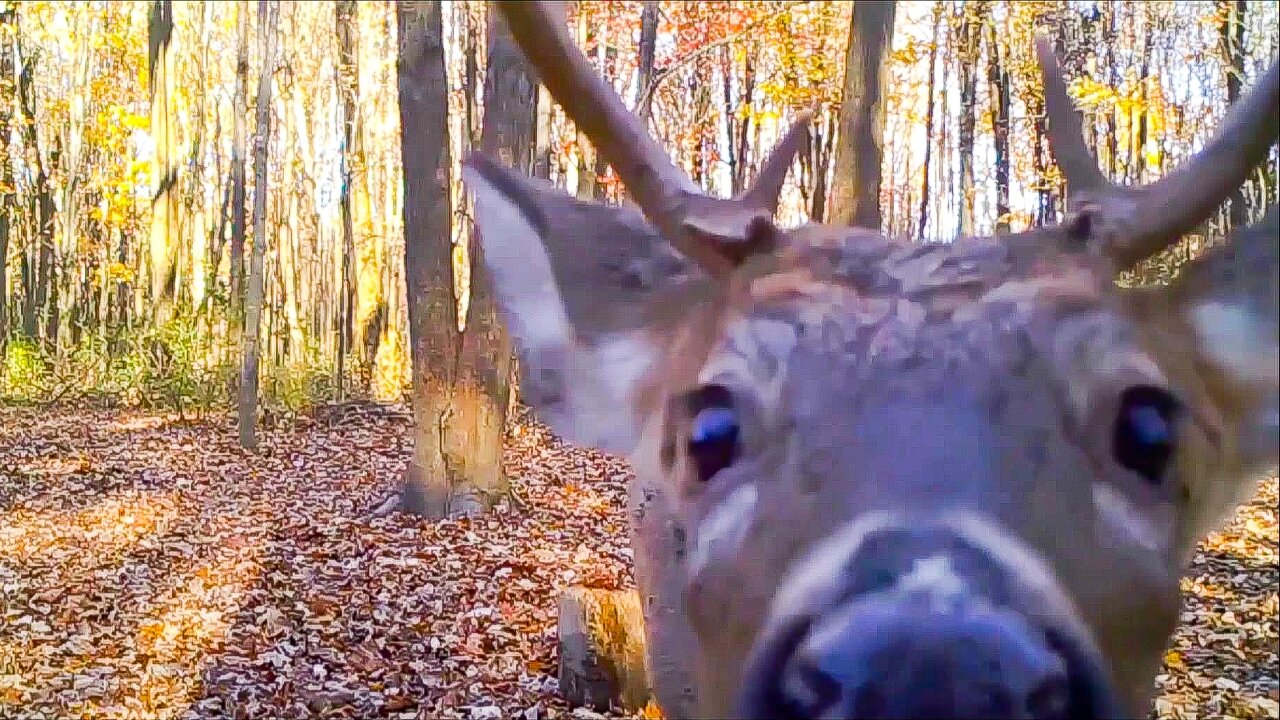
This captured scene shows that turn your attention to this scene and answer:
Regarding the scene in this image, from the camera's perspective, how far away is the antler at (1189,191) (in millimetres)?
2072

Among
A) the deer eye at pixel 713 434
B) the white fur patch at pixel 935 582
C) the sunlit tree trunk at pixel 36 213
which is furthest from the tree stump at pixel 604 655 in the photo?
the sunlit tree trunk at pixel 36 213

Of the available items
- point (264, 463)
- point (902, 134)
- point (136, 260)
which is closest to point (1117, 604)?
point (264, 463)

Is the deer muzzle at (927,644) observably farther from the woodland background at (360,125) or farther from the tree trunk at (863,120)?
the woodland background at (360,125)

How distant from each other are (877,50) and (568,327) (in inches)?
187

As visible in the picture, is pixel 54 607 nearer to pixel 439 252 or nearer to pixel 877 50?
pixel 439 252

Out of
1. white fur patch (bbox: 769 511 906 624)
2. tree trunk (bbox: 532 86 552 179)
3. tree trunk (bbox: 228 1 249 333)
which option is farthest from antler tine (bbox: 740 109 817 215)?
tree trunk (bbox: 228 1 249 333)

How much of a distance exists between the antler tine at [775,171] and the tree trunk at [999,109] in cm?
1544

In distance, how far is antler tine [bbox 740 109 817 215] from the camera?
8.50 ft

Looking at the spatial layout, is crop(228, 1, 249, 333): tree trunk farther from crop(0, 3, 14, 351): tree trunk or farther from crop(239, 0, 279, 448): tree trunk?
crop(0, 3, 14, 351): tree trunk

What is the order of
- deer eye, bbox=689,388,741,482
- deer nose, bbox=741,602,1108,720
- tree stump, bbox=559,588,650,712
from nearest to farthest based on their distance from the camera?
deer nose, bbox=741,602,1108,720 < deer eye, bbox=689,388,741,482 < tree stump, bbox=559,588,650,712

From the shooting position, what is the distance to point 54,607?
705 cm

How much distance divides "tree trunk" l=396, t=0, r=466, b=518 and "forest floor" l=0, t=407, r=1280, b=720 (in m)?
0.50

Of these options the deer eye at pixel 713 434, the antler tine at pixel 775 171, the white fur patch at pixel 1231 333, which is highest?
the antler tine at pixel 775 171

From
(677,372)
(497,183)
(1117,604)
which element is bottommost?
(1117,604)
